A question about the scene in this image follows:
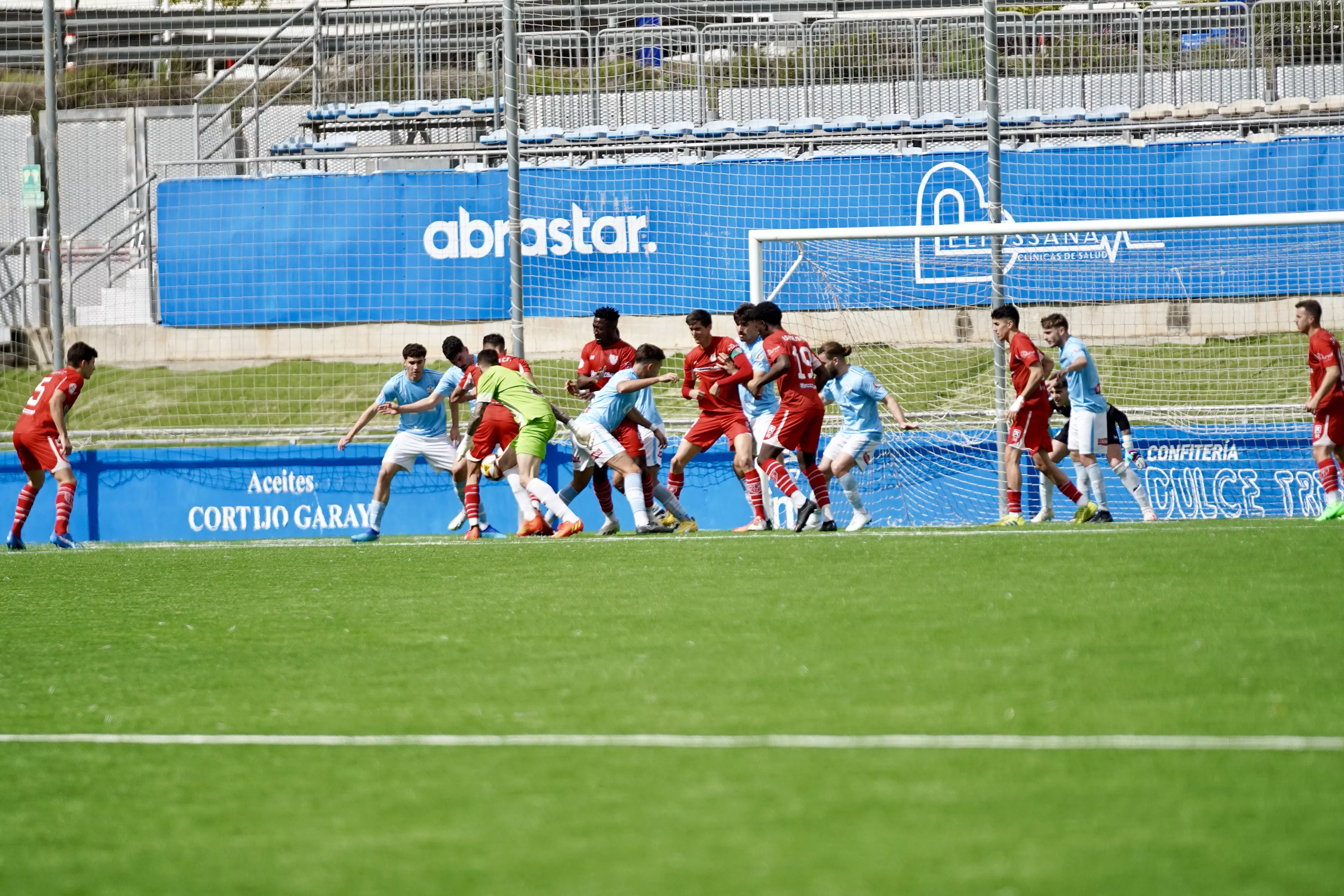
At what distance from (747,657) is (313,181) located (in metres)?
14.5

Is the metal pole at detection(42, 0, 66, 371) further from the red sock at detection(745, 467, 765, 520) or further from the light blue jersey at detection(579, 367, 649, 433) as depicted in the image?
the red sock at detection(745, 467, 765, 520)

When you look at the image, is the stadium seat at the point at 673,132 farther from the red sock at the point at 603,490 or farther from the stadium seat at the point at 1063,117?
the red sock at the point at 603,490

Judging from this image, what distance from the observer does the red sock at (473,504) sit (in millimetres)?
14898

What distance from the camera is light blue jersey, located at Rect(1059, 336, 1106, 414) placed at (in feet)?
45.8

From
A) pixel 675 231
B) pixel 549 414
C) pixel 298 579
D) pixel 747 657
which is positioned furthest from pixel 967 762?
pixel 675 231

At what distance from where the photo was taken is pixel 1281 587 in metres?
7.99

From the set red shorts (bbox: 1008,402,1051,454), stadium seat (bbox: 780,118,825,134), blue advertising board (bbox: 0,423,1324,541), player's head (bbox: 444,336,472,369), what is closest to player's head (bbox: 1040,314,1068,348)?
red shorts (bbox: 1008,402,1051,454)

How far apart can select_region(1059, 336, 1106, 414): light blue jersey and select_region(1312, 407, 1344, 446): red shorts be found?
1.89 metres

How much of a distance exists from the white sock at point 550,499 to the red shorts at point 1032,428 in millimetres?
4022

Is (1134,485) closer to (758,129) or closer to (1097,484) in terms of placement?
(1097,484)

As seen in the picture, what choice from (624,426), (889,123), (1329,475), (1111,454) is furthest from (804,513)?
(889,123)

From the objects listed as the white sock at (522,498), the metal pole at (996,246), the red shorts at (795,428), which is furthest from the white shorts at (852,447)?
the white sock at (522,498)

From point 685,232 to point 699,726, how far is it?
14248 millimetres

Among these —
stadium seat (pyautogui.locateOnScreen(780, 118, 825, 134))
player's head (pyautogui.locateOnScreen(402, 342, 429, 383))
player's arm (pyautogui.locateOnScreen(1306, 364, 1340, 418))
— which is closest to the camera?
player's arm (pyautogui.locateOnScreen(1306, 364, 1340, 418))
